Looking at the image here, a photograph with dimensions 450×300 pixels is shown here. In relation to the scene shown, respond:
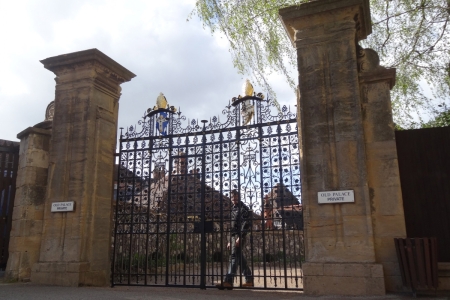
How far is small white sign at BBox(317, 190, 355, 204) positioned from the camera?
6109mm

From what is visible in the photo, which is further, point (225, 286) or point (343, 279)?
point (225, 286)

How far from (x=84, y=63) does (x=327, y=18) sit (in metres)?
5.01

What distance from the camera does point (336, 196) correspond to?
6.17m

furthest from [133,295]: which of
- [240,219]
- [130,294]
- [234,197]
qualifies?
[234,197]

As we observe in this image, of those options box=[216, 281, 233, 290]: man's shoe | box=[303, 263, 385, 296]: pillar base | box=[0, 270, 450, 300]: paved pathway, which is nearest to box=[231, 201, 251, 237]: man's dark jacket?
box=[216, 281, 233, 290]: man's shoe

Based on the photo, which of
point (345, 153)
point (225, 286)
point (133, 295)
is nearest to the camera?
point (345, 153)

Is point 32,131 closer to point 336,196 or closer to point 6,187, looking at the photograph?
point 6,187

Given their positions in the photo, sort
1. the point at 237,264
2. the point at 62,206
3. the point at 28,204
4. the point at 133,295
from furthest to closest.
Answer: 1. the point at 28,204
2. the point at 62,206
3. the point at 237,264
4. the point at 133,295

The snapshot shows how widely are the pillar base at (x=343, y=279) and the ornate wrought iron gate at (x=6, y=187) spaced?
6.88 meters

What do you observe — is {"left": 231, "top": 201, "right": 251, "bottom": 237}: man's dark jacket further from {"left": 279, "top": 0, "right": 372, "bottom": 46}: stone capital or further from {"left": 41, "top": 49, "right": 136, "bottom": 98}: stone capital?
{"left": 41, "top": 49, "right": 136, "bottom": 98}: stone capital

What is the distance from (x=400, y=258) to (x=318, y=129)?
2.26 meters

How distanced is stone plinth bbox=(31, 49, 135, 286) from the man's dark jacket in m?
2.67

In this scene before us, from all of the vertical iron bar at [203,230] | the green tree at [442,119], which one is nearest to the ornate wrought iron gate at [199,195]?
the vertical iron bar at [203,230]

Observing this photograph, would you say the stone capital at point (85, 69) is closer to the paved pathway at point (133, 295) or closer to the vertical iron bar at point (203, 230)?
the vertical iron bar at point (203, 230)
